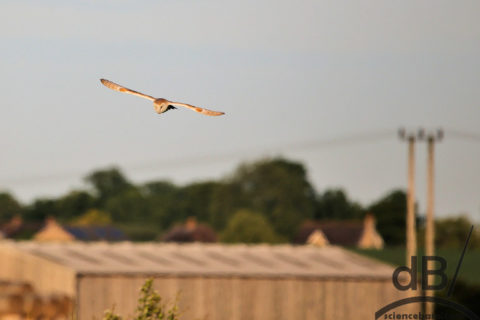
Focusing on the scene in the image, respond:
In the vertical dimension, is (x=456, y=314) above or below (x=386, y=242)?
below

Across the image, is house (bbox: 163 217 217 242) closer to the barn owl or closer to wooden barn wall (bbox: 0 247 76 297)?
wooden barn wall (bbox: 0 247 76 297)

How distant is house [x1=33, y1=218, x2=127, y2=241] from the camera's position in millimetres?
162250

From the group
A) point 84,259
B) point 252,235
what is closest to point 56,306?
point 84,259

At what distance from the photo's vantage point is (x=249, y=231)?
144 metres

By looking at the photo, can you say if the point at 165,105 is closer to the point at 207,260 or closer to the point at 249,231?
the point at 207,260

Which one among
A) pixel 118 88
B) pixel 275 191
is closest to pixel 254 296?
pixel 118 88

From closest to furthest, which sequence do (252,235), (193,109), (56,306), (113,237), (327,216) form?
1. (193,109)
2. (56,306)
3. (252,235)
4. (113,237)
5. (327,216)

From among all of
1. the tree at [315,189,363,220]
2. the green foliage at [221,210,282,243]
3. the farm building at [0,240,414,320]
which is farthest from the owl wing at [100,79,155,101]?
the tree at [315,189,363,220]

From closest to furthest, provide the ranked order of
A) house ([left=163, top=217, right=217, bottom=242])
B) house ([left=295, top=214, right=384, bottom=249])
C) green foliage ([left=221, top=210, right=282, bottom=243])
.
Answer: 1. green foliage ([left=221, top=210, right=282, bottom=243])
2. house ([left=163, top=217, right=217, bottom=242])
3. house ([left=295, top=214, right=384, bottom=249])

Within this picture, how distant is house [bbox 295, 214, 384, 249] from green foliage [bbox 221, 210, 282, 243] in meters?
14.5

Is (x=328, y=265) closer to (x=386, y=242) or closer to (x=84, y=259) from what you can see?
(x=84, y=259)

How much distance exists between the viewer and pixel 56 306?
140 ft

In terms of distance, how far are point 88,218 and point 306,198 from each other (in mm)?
37263

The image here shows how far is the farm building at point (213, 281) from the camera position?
53.9 m
